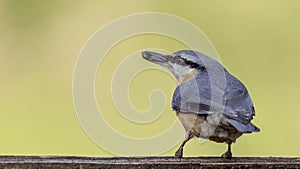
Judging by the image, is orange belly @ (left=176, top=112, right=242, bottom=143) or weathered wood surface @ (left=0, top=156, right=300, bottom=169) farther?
orange belly @ (left=176, top=112, right=242, bottom=143)

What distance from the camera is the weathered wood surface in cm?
219

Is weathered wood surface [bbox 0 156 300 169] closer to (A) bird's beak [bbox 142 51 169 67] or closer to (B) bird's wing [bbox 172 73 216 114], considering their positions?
(B) bird's wing [bbox 172 73 216 114]

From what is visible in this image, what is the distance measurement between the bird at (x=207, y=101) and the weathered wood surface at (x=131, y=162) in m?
0.12

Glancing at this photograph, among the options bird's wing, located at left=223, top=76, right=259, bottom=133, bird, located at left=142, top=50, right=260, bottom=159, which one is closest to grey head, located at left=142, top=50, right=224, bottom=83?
bird, located at left=142, top=50, right=260, bottom=159

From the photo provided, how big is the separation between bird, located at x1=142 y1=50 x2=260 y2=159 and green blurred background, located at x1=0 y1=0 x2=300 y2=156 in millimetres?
898

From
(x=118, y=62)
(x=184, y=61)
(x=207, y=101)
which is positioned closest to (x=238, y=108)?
(x=207, y=101)

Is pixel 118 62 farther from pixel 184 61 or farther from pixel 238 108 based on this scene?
pixel 238 108

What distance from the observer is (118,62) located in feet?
14.5

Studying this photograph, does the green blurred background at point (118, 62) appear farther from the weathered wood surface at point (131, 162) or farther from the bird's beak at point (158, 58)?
the weathered wood surface at point (131, 162)

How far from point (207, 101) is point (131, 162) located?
0.42m

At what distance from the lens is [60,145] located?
395 centimetres

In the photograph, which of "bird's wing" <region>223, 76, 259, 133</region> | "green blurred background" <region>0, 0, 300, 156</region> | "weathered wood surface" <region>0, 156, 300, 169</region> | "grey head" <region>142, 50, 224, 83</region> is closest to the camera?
"weathered wood surface" <region>0, 156, 300, 169</region>

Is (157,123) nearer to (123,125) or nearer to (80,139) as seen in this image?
(123,125)

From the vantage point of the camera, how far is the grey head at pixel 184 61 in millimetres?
2730
